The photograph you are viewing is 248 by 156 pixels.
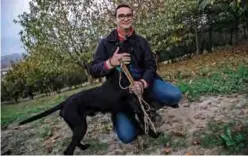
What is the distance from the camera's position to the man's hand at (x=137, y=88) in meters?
3.88

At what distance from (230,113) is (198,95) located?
1.52 meters

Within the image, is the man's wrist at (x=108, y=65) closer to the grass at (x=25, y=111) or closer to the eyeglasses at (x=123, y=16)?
the eyeglasses at (x=123, y=16)

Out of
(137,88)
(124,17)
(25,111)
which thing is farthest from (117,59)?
(25,111)

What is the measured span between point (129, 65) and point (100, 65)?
341 mm

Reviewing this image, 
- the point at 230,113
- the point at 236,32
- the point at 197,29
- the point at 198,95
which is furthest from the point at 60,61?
the point at 230,113

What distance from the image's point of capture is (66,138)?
5.88 meters

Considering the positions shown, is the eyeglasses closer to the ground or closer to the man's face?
→ the man's face

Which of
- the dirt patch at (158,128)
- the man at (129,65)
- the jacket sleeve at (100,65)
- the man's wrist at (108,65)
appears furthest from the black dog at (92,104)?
the dirt patch at (158,128)

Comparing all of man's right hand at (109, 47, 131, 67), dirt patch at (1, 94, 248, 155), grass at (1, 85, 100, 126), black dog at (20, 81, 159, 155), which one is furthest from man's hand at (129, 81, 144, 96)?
grass at (1, 85, 100, 126)

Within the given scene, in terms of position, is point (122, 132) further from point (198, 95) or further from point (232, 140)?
point (198, 95)

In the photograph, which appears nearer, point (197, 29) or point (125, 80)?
point (125, 80)

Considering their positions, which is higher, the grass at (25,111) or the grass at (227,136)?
the grass at (227,136)

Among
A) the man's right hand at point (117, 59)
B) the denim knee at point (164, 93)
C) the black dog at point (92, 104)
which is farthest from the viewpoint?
the denim knee at point (164, 93)

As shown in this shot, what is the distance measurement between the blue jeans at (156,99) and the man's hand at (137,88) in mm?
329
